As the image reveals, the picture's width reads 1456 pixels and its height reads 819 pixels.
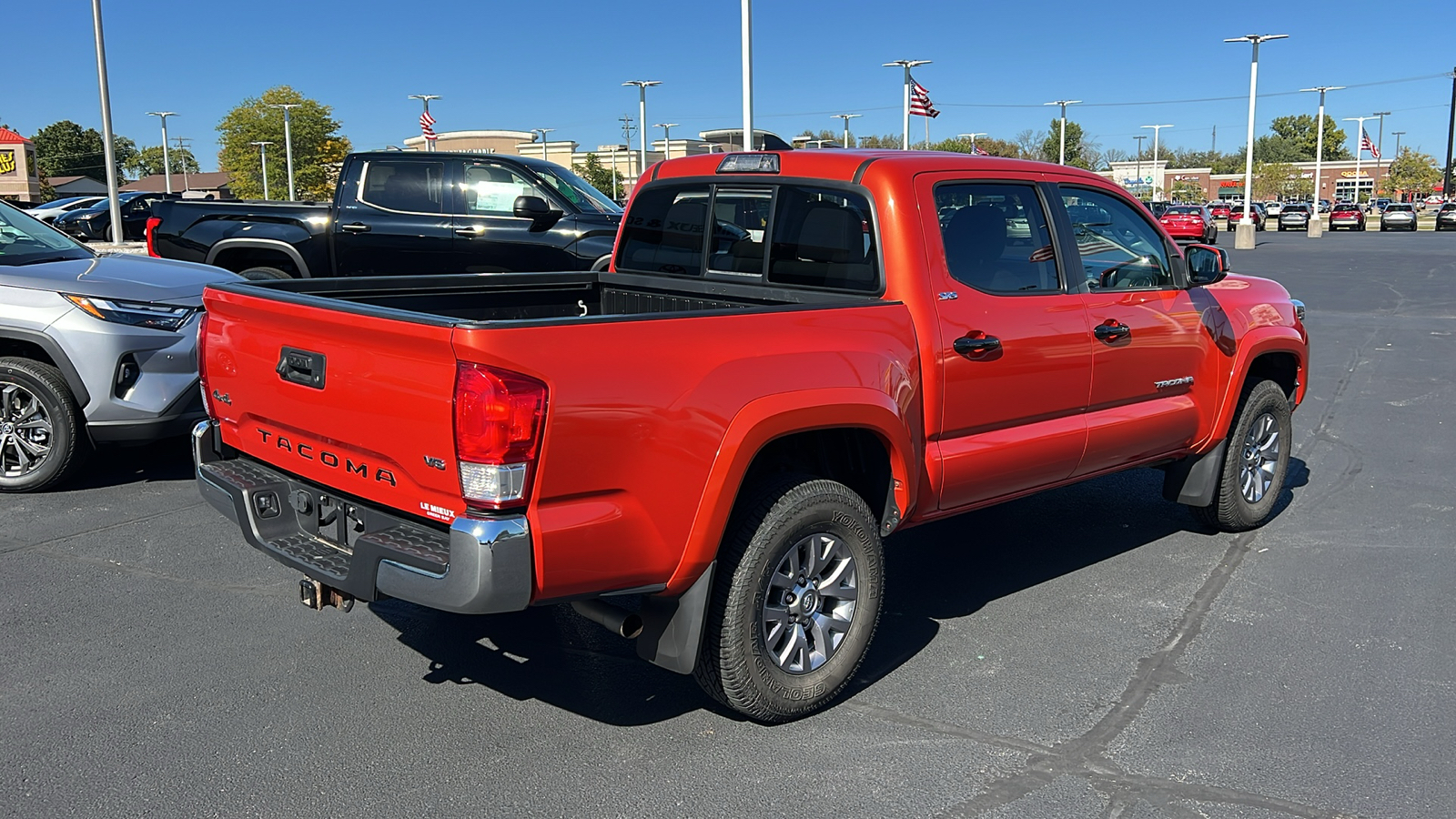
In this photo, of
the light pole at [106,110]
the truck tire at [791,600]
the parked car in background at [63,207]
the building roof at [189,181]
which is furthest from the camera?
the building roof at [189,181]

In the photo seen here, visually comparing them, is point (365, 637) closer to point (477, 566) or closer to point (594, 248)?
point (477, 566)

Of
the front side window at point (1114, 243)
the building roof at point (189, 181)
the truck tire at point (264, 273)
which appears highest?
the building roof at point (189, 181)

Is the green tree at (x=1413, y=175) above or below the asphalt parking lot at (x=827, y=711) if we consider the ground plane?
above

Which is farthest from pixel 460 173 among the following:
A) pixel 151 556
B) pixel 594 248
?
pixel 151 556

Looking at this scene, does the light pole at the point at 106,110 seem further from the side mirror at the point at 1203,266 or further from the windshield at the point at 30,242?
the side mirror at the point at 1203,266

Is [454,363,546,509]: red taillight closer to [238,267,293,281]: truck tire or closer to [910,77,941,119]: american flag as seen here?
[238,267,293,281]: truck tire

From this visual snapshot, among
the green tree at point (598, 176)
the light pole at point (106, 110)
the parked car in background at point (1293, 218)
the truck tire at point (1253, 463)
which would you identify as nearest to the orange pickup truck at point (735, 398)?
the truck tire at point (1253, 463)

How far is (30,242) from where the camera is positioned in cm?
720

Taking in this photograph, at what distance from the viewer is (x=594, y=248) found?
10742 mm

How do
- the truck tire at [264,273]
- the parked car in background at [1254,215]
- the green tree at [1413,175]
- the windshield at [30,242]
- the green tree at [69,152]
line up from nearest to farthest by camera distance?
the windshield at [30,242], the truck tire at [264,273], the parked car in background at [1254,215], the green tree at [1413,175], the green tree at [69,152]

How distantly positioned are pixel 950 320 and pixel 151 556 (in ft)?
12.5

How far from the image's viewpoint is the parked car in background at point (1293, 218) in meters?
61.6

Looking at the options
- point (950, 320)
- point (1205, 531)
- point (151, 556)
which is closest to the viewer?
point (950, 320)

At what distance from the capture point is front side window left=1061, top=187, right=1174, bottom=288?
201 inches
